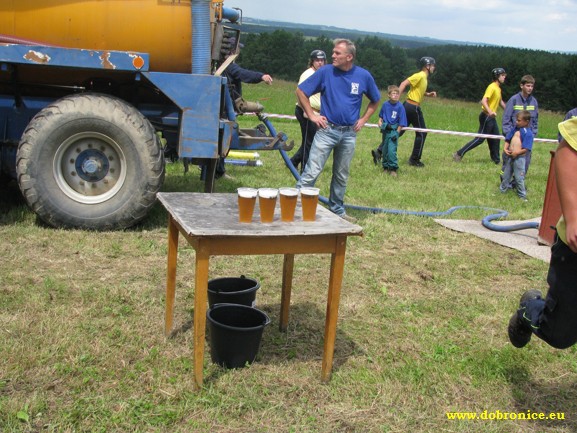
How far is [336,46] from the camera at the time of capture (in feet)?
24.1

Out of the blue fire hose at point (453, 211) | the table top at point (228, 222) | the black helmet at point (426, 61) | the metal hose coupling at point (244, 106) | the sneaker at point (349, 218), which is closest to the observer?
the table top at point (228, 222)

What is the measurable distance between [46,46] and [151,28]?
0.97 meters

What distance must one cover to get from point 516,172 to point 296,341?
6.71 meters

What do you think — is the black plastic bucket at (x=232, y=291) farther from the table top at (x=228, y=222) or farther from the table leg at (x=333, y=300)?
the table leg at (x=333, y=300)

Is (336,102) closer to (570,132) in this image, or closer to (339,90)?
(339,90)

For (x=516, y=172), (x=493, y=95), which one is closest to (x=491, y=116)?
(x=493, y=95)

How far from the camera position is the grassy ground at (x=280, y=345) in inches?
139

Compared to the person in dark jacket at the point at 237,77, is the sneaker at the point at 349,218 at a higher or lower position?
lower

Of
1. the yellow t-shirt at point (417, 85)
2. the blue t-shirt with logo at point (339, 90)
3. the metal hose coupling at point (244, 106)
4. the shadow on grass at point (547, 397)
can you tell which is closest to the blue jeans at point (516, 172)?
the yellow t-shirt at point (417, 85)

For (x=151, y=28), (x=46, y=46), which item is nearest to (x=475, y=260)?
(x=151, y=28)

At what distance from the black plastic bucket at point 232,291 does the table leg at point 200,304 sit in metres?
0.78

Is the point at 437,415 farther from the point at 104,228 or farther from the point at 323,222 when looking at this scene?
the point at 104,228

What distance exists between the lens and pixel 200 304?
3.56 meters

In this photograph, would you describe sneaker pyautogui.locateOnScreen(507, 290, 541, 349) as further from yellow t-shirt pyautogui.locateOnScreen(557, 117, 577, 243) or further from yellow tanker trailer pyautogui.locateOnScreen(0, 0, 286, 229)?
yellow tanker trailer pyautogui.locateOnScreen(0, 0, 286, 229)
